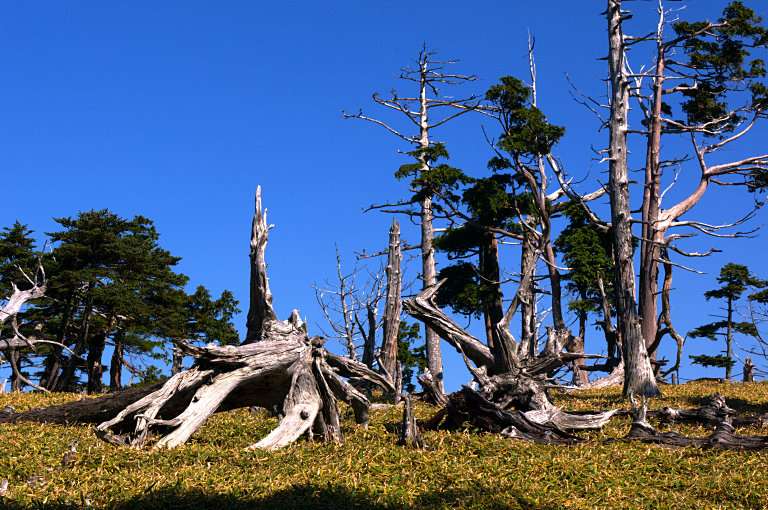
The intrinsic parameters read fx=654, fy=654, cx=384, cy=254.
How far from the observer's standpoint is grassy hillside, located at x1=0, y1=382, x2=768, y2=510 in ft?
22.8

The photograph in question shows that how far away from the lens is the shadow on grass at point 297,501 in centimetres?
657

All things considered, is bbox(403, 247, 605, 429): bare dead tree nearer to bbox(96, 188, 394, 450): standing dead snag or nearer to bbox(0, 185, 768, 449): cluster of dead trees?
bbox(0, 185, 768, 449): cluster of dead trees

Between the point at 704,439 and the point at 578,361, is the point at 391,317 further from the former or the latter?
the point at 704,439

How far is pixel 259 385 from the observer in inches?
431

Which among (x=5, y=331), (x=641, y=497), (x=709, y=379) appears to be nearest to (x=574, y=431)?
(x=641, y=497)

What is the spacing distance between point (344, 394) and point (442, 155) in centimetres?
1600

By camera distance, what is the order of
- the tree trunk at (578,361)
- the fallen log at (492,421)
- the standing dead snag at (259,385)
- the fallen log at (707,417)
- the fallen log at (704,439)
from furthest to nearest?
the tree trunk at (578,361), the fallen log at (707,417), the fallen log at (492,421), the fallen log at (704,439), the standing dead snag at (259,385)

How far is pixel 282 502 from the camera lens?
6.66m

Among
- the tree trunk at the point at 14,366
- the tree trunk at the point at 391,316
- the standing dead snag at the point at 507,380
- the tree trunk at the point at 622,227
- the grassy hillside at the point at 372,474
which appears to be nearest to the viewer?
the grassy hillside at the point at 372,474

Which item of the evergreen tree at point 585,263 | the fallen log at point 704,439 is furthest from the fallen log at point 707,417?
the evergreen tree at point 585,263

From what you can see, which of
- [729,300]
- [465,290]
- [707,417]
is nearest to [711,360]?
Answer: [729,300]

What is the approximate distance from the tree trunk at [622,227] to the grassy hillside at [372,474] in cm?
835

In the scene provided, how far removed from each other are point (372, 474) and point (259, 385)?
11.7 feet

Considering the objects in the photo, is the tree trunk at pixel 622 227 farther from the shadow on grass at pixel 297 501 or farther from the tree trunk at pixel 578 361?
the shadow on grass at pixel 297 501
